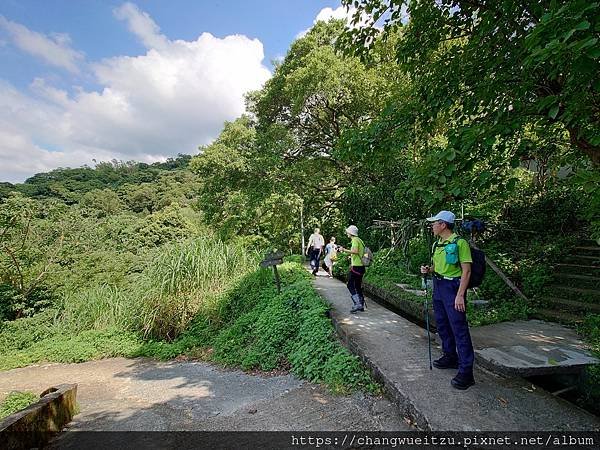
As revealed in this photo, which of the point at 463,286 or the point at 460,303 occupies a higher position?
the point at 463,286

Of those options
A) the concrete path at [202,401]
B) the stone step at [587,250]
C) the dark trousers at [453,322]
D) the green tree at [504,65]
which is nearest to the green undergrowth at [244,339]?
the concrete path at [202,401]

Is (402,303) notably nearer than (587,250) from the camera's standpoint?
Yes

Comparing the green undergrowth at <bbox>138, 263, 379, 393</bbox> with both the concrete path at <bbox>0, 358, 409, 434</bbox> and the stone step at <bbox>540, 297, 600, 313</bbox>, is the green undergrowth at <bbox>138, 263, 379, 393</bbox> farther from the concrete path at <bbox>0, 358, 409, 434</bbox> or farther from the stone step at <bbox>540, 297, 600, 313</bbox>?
the stone step at <bbox>540, 297, 600, 313</bbox>

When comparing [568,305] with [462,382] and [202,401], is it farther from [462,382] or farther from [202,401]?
[202,401]

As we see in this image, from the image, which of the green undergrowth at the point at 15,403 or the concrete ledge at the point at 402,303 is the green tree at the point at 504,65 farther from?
the green undergrowth at the point at 15,403

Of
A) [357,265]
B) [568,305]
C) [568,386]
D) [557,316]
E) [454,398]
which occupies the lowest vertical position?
[568,386]

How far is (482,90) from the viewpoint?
12.2 feet

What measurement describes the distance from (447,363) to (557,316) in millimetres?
2953

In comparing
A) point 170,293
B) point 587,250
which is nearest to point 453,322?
point 587,250

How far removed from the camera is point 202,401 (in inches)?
176

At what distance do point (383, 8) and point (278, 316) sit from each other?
17.4 feet

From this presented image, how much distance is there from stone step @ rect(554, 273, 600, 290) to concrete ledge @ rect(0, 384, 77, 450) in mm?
8137

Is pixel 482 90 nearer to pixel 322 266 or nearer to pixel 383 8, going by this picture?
pixel 383 8

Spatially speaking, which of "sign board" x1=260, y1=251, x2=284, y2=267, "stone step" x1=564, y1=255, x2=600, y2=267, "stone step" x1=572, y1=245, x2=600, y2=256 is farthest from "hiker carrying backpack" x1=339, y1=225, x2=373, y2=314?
"stone step" x1=572, y1=245, x2=600, y2=256
